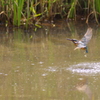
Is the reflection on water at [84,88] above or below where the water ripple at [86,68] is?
above

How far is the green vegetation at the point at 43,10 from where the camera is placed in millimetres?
6119

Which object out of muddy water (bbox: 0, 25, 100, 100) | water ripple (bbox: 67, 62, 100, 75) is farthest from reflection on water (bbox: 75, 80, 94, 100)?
water ripple (bbox: 67, 62, 100, 75)

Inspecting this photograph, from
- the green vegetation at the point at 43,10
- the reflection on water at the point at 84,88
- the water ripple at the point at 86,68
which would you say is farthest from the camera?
the green vegetation at the point at 43,10

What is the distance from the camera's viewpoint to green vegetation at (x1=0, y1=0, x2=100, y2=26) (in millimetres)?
6119

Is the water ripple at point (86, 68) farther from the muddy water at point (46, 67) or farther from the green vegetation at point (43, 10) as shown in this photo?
the green vegetation at point (43, 10)

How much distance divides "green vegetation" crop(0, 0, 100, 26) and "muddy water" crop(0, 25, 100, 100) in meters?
0.29

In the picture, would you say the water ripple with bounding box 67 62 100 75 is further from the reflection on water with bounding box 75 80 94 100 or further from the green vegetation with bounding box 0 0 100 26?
the green vegetation with bounding box 0 0 100 26

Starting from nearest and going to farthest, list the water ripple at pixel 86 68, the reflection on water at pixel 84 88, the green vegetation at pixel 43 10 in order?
the reflection on water at pixel 84 88 → the water ripple at pixel 86 68 → the green vegetation at pixel 43 10

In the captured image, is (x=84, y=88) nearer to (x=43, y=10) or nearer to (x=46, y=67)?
(x=46, y=67)

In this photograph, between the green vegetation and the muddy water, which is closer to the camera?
the muddy water

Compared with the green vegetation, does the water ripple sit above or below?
below

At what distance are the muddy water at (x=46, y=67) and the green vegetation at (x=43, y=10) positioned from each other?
287 mm

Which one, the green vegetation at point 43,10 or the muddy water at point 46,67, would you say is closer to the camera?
the muddy water at point 46,67

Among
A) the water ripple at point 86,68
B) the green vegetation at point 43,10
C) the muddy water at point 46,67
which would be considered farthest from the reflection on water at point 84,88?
the green vegetation at point 43,10
